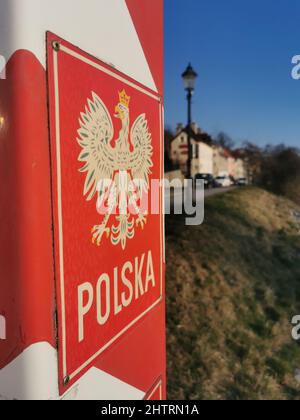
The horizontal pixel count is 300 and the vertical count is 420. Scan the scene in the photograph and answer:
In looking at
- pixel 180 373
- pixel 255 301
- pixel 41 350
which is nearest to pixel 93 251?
pixel 41 350

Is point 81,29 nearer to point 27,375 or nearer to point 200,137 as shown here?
point 27,375

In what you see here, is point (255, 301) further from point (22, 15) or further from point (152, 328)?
point (22, 15)

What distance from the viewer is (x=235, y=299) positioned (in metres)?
4.90

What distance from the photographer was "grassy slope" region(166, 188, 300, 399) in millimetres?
3736

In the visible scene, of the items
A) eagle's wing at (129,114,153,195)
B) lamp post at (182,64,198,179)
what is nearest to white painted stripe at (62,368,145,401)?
eagle's wing at (129,114,153,195)

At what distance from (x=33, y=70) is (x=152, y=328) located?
39.5 inches

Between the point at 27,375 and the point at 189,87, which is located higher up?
the point at 189,87

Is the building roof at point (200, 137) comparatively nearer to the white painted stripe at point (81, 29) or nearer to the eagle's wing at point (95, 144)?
the white painted stripe at point (81, 29)

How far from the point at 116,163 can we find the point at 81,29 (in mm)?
361

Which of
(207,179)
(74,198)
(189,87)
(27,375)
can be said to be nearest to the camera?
(27,375)

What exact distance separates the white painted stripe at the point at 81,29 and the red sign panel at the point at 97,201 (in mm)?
35

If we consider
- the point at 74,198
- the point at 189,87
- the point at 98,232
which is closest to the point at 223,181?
the point at 189,87

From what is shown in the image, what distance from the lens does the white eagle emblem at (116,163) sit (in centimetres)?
94

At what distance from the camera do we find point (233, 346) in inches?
167
